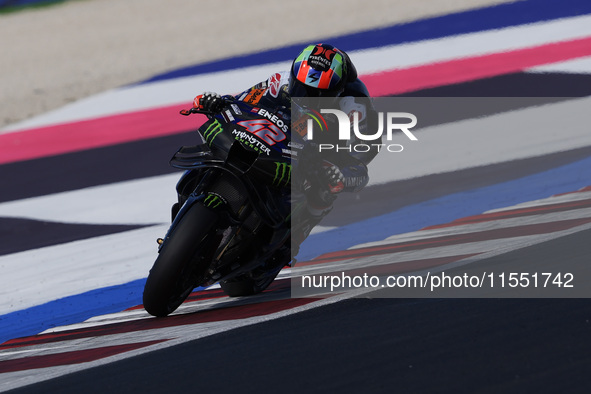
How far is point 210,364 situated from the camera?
388 centimetres

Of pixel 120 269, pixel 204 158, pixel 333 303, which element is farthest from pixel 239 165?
pixel 120 269

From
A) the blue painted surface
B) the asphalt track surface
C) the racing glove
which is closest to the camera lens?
the asphalt track surface

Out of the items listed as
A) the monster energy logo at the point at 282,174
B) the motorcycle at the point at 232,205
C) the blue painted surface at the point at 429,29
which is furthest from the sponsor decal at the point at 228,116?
the blue painted surface at the point at 429,29

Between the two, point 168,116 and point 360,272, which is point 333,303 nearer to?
point 360,272

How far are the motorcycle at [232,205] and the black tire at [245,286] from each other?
0.51 m

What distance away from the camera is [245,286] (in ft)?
18.7

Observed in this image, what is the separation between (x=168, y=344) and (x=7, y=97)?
30.7 ft

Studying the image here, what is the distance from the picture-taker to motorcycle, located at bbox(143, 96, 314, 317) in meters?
4.80

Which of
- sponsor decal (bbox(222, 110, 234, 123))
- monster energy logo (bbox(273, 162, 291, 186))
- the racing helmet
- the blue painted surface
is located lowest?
monster energy logo (bbox(273, 162, 291, 186))

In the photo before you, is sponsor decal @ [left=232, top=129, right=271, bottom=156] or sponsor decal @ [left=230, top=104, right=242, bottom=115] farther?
sponsor decal @ [left=230, top=104, right=242, bottom=115]

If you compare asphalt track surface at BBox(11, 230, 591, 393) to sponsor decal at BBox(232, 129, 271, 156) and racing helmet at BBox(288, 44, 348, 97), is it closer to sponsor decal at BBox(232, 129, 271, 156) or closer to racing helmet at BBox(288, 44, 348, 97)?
sponsor decal at BBox(232, 129, 271, 156)

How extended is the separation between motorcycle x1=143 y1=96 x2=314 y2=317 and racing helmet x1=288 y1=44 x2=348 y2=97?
243 millimetres

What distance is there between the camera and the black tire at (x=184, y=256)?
475 centimetres

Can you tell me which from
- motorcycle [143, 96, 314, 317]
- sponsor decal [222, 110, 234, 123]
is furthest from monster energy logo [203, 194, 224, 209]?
sponsor decal [222, 110, 234, 123]
